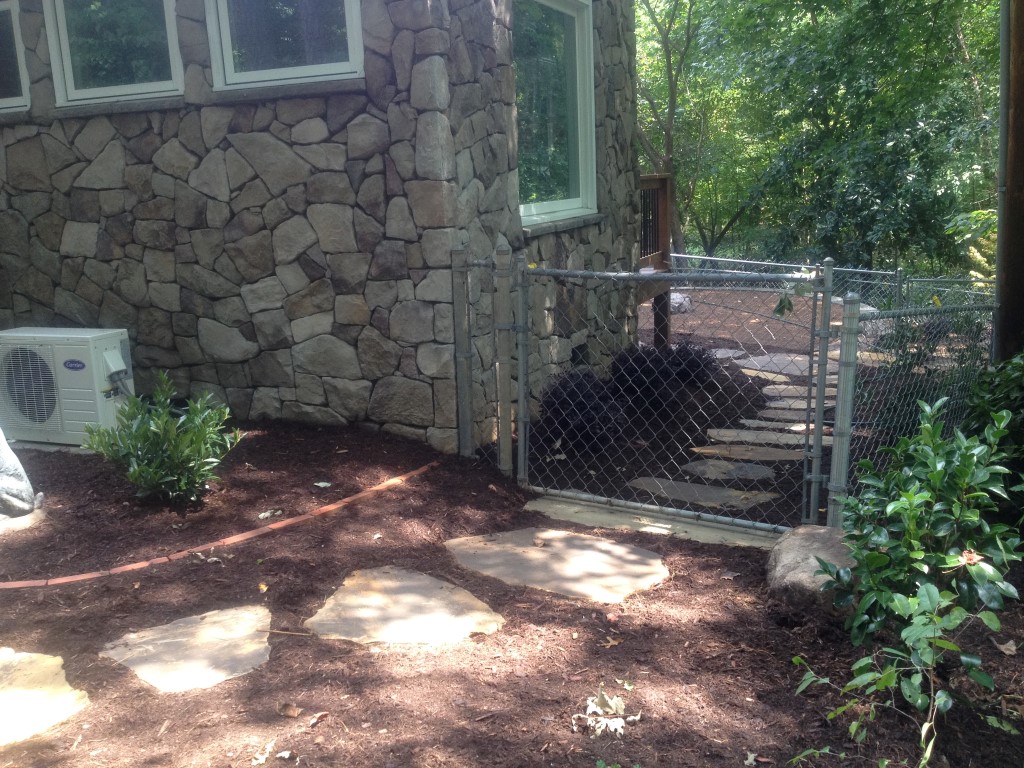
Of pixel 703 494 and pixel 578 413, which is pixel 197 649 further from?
pixel 578 413

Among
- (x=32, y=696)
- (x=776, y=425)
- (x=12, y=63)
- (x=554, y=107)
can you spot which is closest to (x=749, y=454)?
(x=776, y=425)

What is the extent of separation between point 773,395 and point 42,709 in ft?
20.0

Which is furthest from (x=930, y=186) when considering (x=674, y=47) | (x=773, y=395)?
(x=674, y=47)

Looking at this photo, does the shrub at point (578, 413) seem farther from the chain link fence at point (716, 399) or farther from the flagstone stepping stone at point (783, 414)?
the flagstone stepping stone at point (783, 414)

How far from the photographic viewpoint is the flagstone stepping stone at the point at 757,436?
6.04 metres

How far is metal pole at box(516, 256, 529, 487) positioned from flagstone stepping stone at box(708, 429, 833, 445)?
Answer: 1.87 m

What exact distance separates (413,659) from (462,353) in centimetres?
227

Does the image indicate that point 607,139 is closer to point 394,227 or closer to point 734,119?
point 394,227

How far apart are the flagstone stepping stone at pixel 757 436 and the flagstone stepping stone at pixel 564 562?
90.7 inches

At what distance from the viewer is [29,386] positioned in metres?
5.11

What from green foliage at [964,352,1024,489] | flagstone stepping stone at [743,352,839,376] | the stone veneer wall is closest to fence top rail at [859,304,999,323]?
green foliage at [964,352,1024,489]

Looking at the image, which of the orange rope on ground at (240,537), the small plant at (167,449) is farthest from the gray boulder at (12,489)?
the orange rope on ground at (240,537)

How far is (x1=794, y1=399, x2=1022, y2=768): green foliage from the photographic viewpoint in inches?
89.6

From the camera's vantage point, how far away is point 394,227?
490 centimetres
